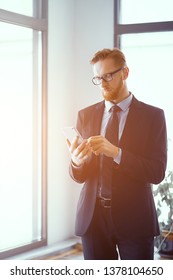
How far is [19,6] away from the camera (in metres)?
3.94

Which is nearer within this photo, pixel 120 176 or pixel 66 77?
pixel 120 176

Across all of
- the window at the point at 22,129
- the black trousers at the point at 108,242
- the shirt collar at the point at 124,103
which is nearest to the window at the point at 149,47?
the window at the point at 22,129

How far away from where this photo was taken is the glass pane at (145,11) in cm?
409

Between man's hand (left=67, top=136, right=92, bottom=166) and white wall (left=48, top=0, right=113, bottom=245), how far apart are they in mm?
A: 2342

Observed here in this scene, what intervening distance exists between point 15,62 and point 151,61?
1151 millimetres

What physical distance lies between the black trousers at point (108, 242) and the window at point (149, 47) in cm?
224

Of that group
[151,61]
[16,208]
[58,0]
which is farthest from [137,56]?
[16,208]

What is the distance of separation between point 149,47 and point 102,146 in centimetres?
256

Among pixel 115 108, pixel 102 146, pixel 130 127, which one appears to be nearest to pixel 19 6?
pixel 115 108

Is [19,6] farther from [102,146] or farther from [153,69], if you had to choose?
[102,146]

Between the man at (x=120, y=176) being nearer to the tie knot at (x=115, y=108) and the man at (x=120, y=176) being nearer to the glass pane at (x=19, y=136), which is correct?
the tie knot at (x=115, y=108)

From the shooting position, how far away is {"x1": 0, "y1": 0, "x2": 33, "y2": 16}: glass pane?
3.78 m

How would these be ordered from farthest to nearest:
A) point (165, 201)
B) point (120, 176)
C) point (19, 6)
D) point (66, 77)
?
point (66, 77), point (165, 201), point (19, 6), point (120, 176)

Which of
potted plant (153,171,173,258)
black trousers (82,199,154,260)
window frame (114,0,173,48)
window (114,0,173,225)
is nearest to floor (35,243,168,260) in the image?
potted plant (153,171,173,258)
